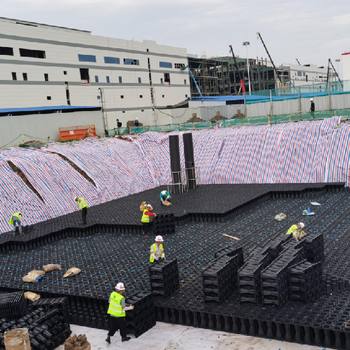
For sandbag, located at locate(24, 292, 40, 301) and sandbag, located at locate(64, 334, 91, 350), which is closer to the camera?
sandbag, located at locate(64, 334, 91, 350)

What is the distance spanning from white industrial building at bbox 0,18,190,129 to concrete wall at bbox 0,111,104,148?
331 inches

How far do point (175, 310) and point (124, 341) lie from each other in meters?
1.43

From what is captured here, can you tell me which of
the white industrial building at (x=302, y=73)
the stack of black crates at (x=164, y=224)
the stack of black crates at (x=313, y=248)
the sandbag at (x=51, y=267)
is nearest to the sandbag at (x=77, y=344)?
the sandbag at (x=51, y=267)

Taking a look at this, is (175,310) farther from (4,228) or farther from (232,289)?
(4,228)

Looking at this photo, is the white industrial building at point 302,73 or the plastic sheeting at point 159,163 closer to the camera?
the plastic sheeting at point 159,163

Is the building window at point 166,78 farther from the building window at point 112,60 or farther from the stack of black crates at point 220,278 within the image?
the stack of black crates at point 220,278

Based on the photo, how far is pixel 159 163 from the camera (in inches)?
Answer: 1153

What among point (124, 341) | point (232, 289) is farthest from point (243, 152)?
point (124, 341)

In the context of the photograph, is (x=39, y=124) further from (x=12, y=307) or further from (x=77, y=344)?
(x=77, y=344)

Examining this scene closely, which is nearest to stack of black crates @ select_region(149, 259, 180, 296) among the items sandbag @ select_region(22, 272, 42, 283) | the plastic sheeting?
sandbag @ select_region(22, 272, 42, 283)

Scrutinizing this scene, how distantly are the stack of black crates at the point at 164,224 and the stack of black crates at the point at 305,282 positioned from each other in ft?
24.0

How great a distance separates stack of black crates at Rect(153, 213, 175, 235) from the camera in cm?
1629

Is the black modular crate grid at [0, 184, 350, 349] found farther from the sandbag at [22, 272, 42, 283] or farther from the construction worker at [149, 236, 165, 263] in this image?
the construction worker at [149, 236, 165, 263]

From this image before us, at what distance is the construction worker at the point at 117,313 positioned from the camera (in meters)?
9.04
